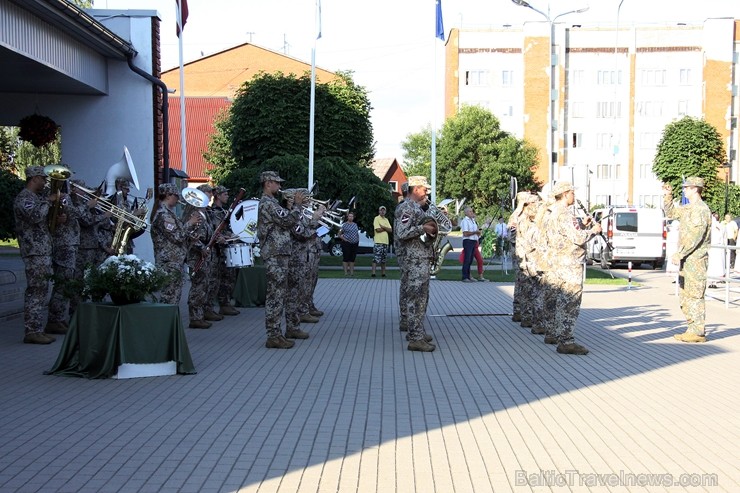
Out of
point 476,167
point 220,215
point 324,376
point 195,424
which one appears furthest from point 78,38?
point 476,167

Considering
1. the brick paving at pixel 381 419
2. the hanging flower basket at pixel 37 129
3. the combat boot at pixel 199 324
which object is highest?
the hanging flower basket at pixel 37 129

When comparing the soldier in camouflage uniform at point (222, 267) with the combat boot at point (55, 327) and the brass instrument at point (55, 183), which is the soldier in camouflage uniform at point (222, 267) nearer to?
the combat boot at point (55, 327)

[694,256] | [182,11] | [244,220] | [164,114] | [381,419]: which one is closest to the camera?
[381,419]

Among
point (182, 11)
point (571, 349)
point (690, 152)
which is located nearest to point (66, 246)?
point (571, 349)

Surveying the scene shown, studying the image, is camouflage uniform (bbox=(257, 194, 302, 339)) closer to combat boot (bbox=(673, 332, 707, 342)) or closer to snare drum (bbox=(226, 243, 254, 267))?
snare drum (bbox=(226, 243, 254, 267))

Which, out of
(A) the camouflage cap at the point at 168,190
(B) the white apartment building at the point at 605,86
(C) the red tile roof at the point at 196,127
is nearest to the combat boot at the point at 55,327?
(A) the camouflage cap at the point at 168,190

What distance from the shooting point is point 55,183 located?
1095 centimetres

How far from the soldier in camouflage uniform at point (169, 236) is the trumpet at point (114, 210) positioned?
24 cm

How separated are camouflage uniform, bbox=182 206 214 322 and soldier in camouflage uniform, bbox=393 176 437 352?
3307 mm

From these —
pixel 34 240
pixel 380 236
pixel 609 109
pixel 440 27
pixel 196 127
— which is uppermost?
pixel 609 109

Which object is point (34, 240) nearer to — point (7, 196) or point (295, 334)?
point (295, 334)

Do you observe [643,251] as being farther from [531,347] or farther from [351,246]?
[531,347]

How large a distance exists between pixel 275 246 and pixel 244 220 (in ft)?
9.35

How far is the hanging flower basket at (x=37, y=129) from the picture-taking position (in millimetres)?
16938
